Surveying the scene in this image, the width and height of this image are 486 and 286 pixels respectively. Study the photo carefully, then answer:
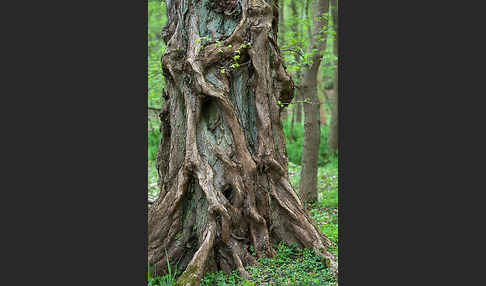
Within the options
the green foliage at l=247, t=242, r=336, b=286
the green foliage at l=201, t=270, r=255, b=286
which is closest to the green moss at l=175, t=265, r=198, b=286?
the green foliage at l=201, t=270, r=255, b=286

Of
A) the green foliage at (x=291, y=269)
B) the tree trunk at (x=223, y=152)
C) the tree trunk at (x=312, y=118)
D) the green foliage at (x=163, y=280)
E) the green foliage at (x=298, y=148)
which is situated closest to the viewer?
the green foliage at (x=291, y=269)

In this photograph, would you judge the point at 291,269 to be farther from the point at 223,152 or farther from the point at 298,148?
the point at 298,148

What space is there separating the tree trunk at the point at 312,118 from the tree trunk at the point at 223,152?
3.51 m

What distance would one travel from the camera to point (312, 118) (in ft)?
30.2

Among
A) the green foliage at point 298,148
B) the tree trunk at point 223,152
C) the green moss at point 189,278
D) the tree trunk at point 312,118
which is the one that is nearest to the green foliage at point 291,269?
the tree trunk at point 223,152

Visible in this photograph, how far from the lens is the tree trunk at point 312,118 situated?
29.6ft

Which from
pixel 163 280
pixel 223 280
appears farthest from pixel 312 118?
pixel 163 280

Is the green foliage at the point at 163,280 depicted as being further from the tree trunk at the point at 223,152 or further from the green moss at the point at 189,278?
the green moss at the point at 189,278

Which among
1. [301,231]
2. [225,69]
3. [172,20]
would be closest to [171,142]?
[225,69]

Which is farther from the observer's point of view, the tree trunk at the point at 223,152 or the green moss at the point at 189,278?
the tree trunk at the point at 223,152

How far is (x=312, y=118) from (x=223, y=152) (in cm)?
449

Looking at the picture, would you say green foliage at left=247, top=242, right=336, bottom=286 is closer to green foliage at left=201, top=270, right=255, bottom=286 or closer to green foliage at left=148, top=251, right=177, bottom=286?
green foliage at left=201, top=270, right=255, bottom=286

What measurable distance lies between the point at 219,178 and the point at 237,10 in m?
2.41

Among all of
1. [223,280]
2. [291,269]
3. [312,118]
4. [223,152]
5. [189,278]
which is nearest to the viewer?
[189,278]
